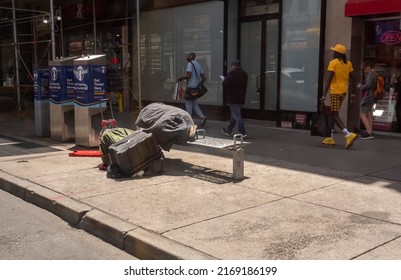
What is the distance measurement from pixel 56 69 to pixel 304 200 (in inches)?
259

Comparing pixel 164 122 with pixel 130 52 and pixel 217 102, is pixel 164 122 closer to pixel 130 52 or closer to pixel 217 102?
pixel 217 102

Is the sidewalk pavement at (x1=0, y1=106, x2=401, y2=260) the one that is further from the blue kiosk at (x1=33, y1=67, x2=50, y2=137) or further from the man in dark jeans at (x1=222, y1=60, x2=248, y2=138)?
the blue kiosk at (x1=33, y1=67, x2=50, y2=137)

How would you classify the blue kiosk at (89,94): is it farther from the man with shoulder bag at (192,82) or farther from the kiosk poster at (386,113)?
the kiosk poster at (386,113)

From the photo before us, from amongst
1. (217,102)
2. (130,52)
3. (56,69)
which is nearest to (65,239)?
(56,69)

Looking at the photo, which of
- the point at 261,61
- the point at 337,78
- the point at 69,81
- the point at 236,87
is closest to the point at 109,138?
the point at 69,81

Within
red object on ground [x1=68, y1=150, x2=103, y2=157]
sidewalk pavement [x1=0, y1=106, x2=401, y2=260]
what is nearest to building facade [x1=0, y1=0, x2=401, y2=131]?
sidewalk pavement [x1=0, y1=106, x2=401, y2=260]

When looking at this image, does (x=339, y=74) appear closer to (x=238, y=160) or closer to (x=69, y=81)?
(x=238, y=160)

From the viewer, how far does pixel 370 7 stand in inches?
374

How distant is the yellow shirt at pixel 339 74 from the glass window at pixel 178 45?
176 inches

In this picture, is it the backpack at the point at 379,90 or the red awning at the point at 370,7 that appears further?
the backpack at the point at 379,90

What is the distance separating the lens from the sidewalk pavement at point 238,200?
176 inches

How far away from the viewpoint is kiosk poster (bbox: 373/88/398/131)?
1050 centimetres

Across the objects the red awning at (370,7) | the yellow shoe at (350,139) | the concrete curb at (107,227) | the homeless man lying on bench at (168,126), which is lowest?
the concrete curb at (107,227)

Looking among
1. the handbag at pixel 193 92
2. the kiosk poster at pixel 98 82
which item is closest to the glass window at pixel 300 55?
the handbag at pixel 193 92
